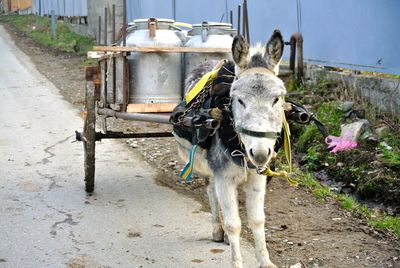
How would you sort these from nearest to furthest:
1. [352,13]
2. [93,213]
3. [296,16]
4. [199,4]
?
1. [93,213]
2. [352,13]
3. [296,16]
4. [199,4]

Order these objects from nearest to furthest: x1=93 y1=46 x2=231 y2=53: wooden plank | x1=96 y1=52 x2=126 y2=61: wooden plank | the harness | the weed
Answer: the harness < the weed < x1=93 y1=46 x2=231 y2=53: wooden plank < x1=96 y1=52 x2=126 y2=61: wooden plank

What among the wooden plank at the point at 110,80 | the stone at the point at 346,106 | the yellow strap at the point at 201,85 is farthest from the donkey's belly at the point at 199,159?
the stone at the point at 346,106

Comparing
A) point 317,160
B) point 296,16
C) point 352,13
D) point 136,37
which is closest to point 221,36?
point 136,37

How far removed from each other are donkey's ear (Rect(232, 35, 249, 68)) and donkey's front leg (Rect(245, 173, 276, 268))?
32.5 inches

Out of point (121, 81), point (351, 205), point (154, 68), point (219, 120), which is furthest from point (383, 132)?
point (219, 120)

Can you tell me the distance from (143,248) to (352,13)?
544cm

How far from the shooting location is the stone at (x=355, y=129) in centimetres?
762

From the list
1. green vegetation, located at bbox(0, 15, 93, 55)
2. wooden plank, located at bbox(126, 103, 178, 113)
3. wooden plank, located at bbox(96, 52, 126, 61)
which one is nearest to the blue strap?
wooden plank, located at bbox(126, 103, 178, 113)

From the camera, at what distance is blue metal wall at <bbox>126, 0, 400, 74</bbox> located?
830 cm

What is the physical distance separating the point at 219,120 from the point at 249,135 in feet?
1.74

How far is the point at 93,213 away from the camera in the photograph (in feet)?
20.1

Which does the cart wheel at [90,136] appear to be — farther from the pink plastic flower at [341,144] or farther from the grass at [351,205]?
the pink plastic flower at [341,144]

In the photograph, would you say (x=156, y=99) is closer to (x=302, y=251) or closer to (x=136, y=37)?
(x=136, y=37)

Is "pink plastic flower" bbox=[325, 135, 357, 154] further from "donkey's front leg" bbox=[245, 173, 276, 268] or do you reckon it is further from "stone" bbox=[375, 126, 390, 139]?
"donkey's front leg" bbox=[245, 173, 276, 268]
